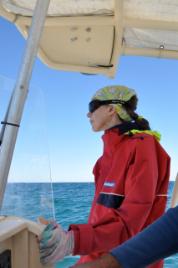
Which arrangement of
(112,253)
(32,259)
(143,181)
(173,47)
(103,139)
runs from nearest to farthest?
(112,253) < (32,259) < (143,181) < (103,139) < (173,47)

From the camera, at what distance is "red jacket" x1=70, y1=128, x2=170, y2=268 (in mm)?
1733

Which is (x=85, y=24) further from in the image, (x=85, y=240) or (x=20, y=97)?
(x=85, y=240)

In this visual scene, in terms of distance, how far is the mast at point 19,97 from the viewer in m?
1.45

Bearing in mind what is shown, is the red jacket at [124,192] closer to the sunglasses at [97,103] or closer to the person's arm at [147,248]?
the sunglasses at [97,103]

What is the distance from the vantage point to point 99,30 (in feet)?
9.06

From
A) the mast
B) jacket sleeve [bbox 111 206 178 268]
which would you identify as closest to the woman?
the mast

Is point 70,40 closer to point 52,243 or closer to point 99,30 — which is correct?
point 99,30

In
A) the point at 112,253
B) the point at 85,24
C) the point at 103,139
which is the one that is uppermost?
the point at 85,24

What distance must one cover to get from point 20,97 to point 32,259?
1.91ft

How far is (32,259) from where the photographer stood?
144 centimetres

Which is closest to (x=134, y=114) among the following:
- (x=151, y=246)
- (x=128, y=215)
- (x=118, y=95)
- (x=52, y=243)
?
(x=118, y=95)

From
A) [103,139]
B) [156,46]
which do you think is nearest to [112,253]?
[103,139]

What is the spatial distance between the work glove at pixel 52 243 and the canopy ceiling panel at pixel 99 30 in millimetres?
1416

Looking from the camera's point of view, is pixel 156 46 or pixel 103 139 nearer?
pixel 103 139
